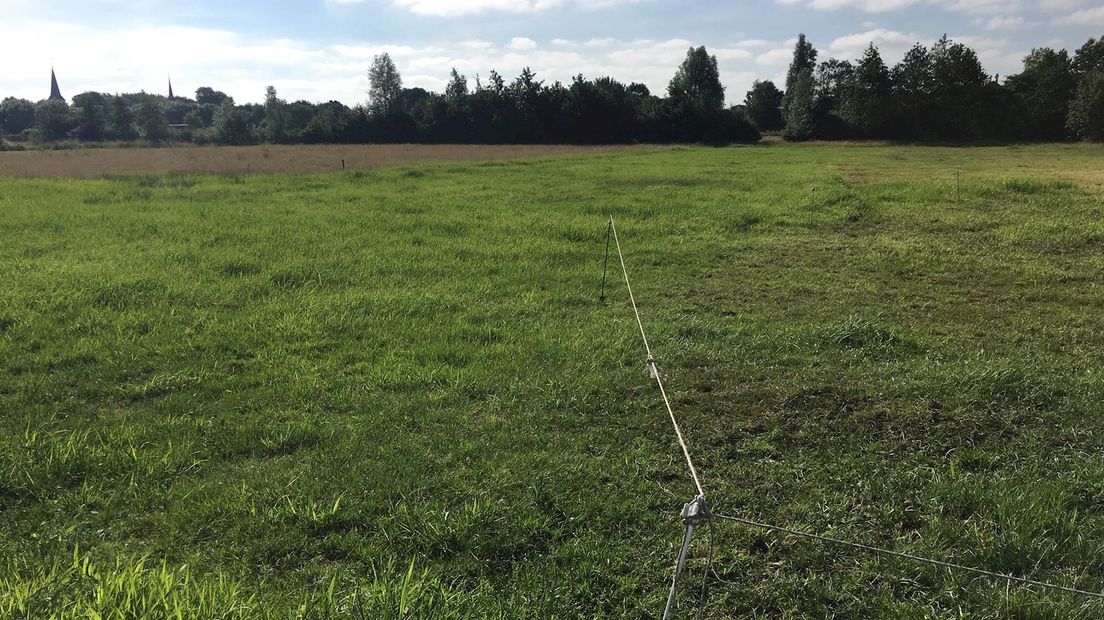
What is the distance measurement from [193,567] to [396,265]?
6.22m

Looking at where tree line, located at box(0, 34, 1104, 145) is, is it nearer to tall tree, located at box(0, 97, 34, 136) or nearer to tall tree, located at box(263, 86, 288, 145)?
tall tree, located at box(263, 86, 288, 145)

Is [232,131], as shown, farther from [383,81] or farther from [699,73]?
[699,73]

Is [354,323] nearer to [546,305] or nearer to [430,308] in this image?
[430,308]

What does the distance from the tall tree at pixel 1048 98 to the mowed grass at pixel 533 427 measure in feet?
155

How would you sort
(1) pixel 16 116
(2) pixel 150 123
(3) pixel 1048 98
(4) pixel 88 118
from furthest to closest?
(1) pixel 16 116 → (4) pixel 88 118 → (2) pixel 150 123 → (3) pixel 1048 98

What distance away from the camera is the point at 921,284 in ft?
26.1

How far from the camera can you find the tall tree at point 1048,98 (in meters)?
46.0

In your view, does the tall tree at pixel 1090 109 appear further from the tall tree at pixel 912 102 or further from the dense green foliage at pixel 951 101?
the tall tree at pixel 912 102

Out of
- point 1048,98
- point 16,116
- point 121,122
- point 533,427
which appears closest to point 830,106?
point 1048,98

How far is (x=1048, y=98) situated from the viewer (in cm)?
4622

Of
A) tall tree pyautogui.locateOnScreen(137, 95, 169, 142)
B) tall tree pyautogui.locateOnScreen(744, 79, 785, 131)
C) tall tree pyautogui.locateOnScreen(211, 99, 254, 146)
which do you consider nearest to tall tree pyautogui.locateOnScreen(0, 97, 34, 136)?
tall tree pyautogui.locateOnScreen(137, 95, 169, 142)

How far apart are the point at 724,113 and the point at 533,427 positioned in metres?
56.8

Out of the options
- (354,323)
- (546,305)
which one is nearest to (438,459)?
(354,323)

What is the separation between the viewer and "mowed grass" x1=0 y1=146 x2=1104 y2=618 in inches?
115
